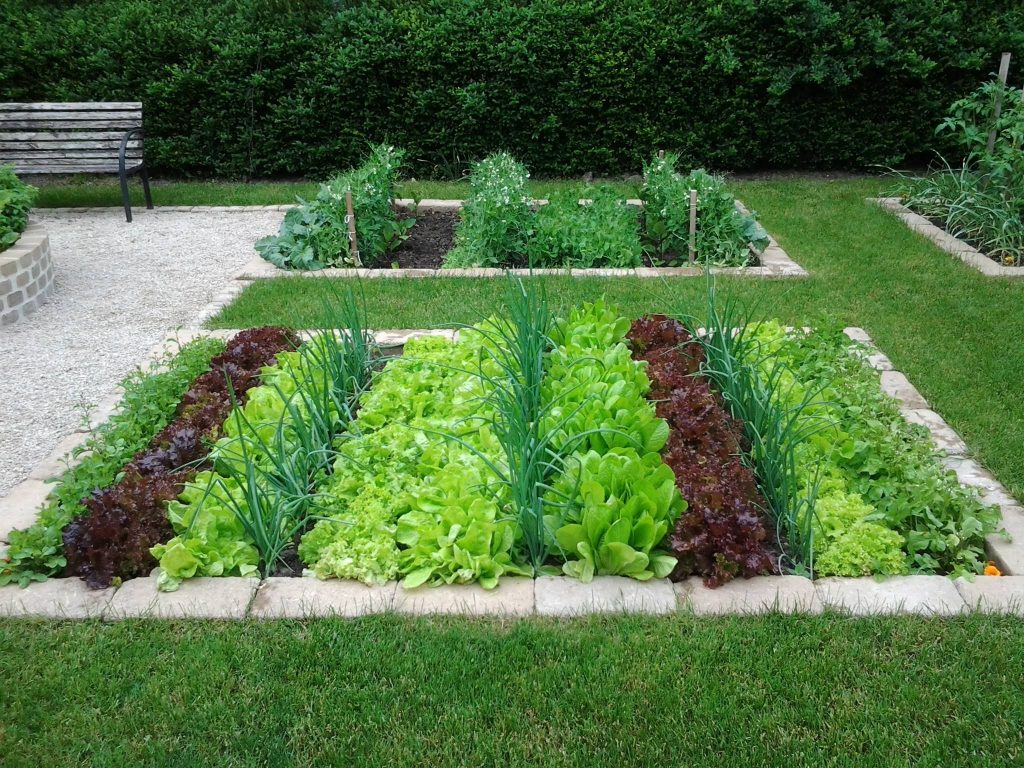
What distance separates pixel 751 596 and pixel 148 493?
2093 mm

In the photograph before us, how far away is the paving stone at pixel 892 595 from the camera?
8.66ft

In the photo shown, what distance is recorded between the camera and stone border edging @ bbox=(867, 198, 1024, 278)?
5.78 metres

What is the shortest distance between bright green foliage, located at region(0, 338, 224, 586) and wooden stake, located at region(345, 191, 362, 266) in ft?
5.56

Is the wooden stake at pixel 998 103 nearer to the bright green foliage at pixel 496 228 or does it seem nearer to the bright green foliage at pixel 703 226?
the bright green foliage at pixel 703 226

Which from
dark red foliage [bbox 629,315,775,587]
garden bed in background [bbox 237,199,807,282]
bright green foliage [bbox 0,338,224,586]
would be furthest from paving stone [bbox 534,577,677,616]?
Answer: garden bed in background [bbox 237,199,807,282]

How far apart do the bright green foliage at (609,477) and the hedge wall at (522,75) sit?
5.53m

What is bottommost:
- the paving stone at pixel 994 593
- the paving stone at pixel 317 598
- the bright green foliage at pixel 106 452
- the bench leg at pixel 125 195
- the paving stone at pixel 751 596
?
the paving stone at pixel 994 593

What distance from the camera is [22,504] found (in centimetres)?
326

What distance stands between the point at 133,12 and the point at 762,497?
27.2ft

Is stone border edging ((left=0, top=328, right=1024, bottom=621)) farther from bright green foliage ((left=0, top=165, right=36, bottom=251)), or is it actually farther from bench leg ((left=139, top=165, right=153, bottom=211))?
bench leg ((left=139, top=165, right=153, bottom=211))

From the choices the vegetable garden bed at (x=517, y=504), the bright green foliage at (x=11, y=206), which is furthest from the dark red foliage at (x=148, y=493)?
the bright green foliage at (x=11, y=206)

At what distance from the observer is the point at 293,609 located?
8.82 ft

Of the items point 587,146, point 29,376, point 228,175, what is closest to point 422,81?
point 587,146

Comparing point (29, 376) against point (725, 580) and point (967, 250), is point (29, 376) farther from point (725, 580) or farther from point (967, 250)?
point (967, 250)
